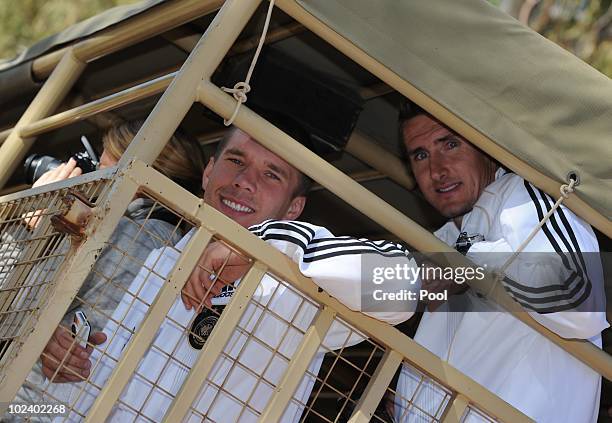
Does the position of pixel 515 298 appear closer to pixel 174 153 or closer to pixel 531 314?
pixel 531 314

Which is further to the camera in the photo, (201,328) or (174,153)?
(174,153)

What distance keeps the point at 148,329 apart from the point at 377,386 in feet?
1.93

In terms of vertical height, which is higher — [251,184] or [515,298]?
[251,184]

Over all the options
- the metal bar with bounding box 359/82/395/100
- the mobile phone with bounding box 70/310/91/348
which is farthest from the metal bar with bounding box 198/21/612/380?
the metal bar with bounding box 359/82/395/100

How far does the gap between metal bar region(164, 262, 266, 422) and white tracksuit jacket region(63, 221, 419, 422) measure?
0.16 ft

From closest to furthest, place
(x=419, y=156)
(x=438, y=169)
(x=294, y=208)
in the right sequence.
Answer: (x=438, y=169), (x=419, y=156), (x=294, y=208)

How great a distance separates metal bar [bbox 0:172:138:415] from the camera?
2.14 meters

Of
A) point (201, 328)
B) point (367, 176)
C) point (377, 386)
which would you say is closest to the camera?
point (377, 386)

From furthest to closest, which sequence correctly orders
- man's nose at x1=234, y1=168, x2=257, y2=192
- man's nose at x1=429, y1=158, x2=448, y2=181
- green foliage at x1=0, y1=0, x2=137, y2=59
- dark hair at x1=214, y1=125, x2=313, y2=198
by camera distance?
green foliage at x1=0, y1=0, x2=137, y2=59 < dark hair at x1=214, y1=125, x2=313, y2=198 < man's nose at x1=234, y1=168, x2=257, y2=192 < man's nose at x1=429, y1=158, x2=448, y2=181

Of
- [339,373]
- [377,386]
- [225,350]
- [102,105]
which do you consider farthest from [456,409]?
[339,373]

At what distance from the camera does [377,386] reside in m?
2.40

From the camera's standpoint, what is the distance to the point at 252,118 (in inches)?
94.8

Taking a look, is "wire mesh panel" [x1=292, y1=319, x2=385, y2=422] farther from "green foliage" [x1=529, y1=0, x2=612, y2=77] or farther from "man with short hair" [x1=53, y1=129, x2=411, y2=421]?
"green foliage" [x1=529, y1=0, x2=612, y2=77]

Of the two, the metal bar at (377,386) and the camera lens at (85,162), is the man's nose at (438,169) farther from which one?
the camera lens at (85,162)
